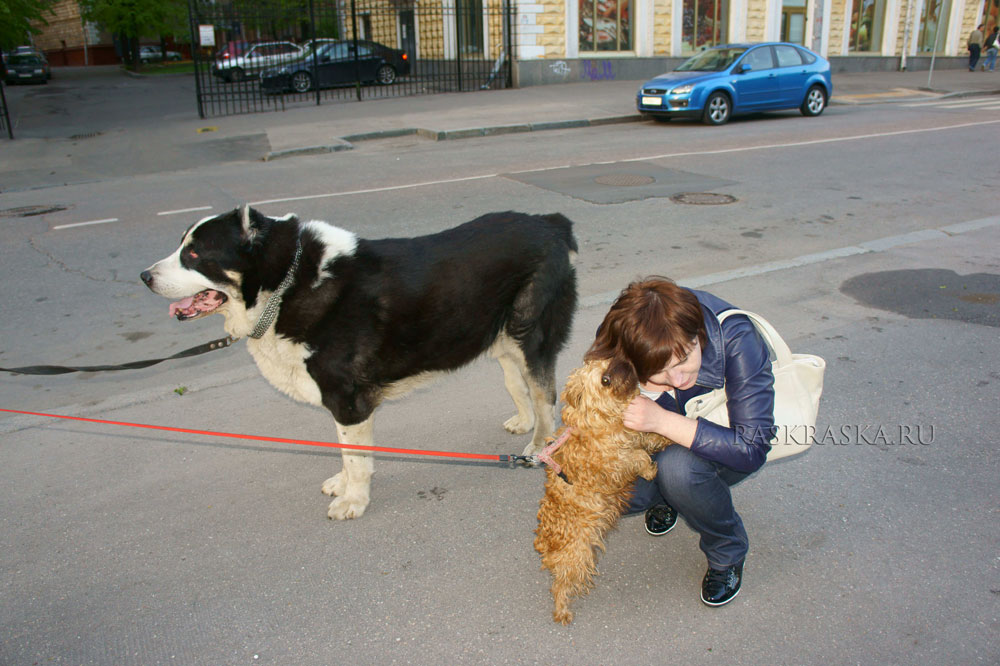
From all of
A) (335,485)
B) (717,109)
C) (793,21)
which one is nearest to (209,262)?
(335,485)

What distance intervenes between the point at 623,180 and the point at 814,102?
10.2 m

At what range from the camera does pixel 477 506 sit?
3725 mm

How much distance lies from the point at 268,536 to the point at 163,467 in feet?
3.41

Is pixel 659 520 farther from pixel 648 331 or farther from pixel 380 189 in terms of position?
pixel 380 189

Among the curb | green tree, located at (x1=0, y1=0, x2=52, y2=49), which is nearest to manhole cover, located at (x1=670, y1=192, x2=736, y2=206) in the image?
the curb

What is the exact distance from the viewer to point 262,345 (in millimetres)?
3547

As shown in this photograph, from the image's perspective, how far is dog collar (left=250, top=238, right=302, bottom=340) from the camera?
3453 mm

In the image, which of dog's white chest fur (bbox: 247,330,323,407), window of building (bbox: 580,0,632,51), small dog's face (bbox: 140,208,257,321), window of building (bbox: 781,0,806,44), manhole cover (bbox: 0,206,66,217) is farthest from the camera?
window of building (bbox: 781,0,806,44)

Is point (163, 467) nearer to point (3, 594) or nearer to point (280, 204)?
point (3, 594)

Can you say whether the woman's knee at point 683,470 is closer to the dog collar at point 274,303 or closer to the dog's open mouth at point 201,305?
the dog collar at point 274,303

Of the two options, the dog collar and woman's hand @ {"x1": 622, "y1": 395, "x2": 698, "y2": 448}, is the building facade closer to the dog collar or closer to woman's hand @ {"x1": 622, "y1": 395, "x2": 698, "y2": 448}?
the dog collar

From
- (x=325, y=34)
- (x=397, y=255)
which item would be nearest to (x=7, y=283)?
(x=397, y=255)

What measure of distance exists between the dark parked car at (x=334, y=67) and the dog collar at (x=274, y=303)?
924 inches

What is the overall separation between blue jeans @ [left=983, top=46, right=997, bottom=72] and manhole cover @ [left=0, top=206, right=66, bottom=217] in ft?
120
